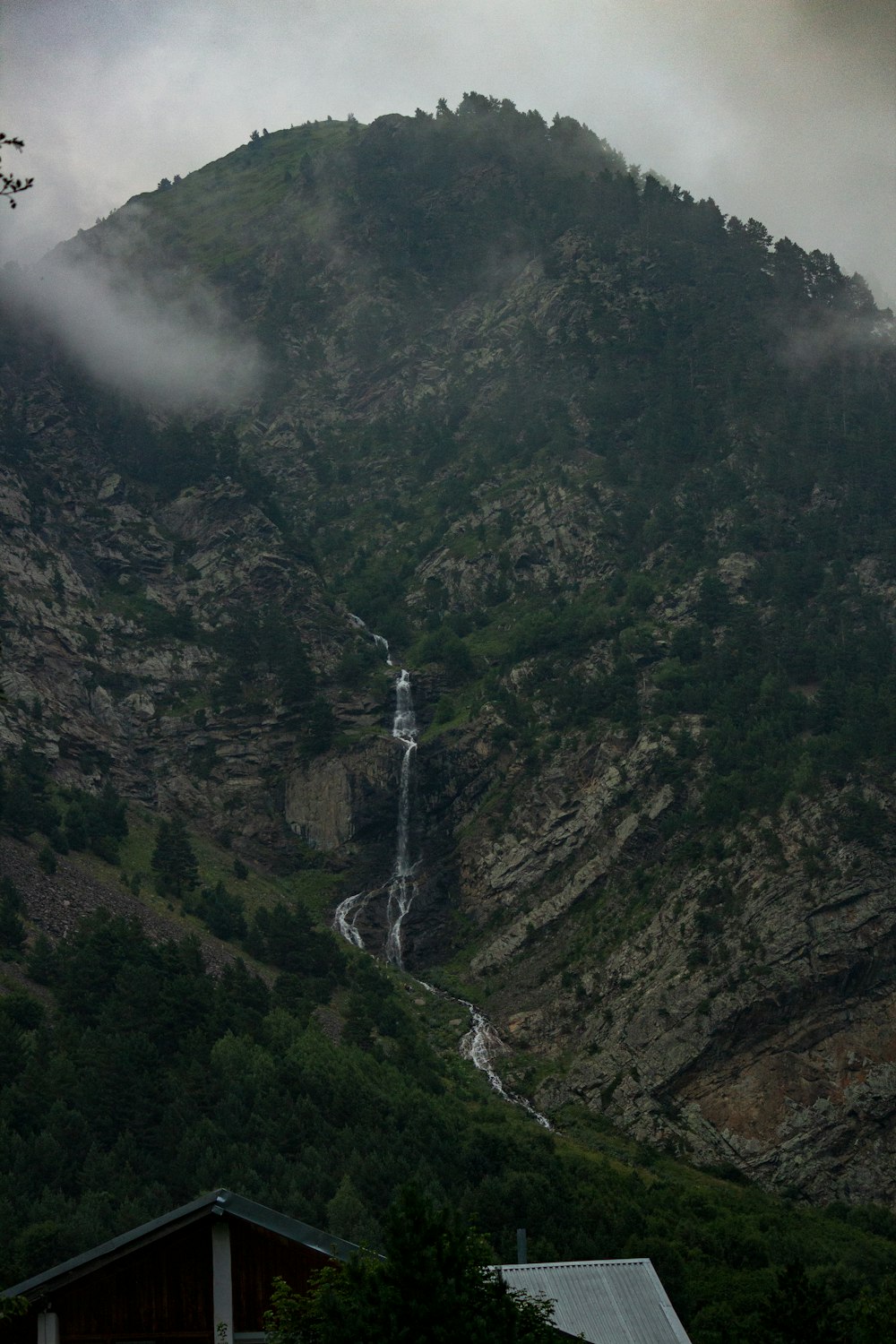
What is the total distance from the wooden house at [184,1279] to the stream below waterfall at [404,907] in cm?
6940

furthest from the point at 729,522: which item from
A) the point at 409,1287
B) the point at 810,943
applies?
the point at 409,1287

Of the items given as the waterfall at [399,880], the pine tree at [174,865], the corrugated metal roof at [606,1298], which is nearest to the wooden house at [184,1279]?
the corrugated metal roof at [606,1298]

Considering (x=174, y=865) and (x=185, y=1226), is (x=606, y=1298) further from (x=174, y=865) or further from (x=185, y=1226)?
(x=174, y=865)

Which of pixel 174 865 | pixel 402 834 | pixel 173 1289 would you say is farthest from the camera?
pixel 402 834

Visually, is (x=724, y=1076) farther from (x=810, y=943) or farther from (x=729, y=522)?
(x=729, y=522)

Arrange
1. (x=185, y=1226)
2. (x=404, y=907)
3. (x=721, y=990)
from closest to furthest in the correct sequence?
(x=185, y=1226)
(x=721, y=990)
(x=404, y=907)

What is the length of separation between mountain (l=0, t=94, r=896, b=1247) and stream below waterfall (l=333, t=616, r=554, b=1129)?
3.96ft

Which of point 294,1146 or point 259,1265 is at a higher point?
point 294,1146

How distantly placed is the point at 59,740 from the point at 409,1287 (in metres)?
115

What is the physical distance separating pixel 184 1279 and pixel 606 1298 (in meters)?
14.2

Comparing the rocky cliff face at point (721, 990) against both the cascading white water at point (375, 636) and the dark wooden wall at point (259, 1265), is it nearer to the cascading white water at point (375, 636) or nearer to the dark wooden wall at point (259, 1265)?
the cascading white water at point (375, 636)

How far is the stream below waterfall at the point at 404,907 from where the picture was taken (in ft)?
344

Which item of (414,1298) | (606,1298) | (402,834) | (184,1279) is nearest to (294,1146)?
(606,1298)

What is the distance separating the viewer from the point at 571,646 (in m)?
141
